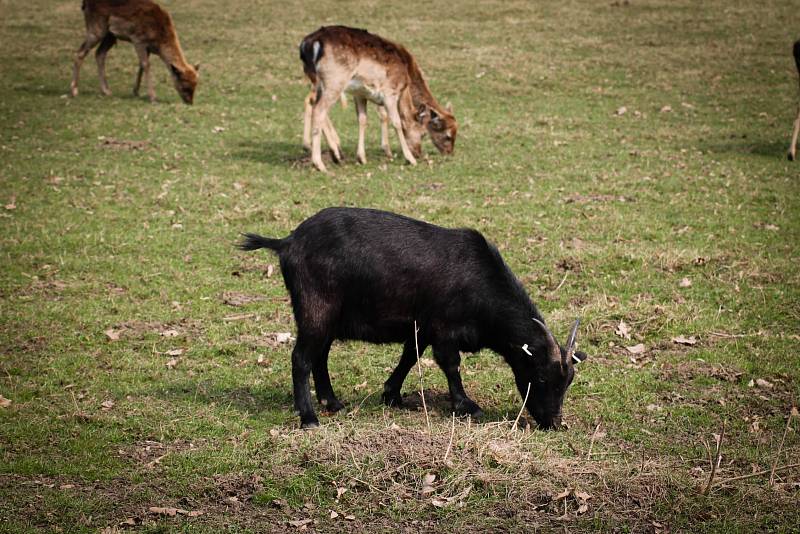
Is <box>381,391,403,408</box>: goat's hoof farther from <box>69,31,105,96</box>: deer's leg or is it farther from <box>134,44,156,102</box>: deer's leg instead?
<box>69,31,105,96</box>: deer's leg

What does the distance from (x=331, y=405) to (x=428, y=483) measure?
1690 millimetres

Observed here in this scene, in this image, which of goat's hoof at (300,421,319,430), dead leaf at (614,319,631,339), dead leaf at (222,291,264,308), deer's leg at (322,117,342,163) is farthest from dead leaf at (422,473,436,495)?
deer's leg at (322,117,342,163)

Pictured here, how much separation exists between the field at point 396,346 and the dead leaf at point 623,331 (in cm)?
Result: 5

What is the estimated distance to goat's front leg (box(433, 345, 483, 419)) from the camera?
692cm

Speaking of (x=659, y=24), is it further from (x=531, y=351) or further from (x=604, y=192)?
(x=531, y=351)

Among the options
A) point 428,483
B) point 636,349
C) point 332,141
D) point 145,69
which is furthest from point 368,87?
point 428,483

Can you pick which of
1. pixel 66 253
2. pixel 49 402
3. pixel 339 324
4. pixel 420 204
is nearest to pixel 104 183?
pixel 66 253

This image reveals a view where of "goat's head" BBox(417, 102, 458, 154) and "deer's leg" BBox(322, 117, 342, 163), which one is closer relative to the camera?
"deer's leg" BBox(322, 117, 342, 163)

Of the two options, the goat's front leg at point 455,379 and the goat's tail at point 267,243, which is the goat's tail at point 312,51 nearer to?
the goat's tail at point 267,243

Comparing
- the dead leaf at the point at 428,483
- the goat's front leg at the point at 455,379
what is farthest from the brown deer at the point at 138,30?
the dead leaf at the point at 428,483

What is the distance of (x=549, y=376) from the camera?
6.71 meters

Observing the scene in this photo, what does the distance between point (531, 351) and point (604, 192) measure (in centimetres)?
769

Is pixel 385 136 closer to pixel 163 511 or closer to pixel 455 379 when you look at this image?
pixel 455 379

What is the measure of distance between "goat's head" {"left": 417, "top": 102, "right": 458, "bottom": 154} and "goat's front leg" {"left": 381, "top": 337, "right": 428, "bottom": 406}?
959cm
